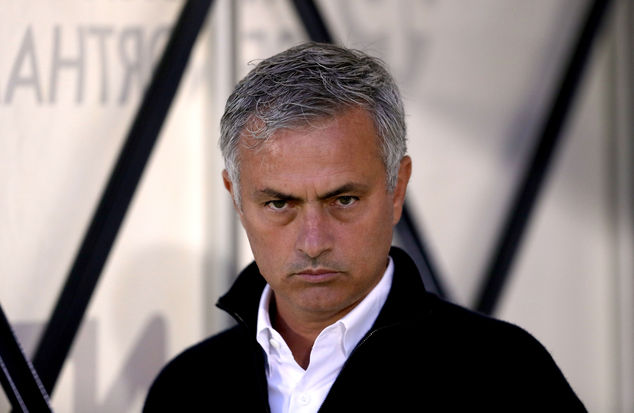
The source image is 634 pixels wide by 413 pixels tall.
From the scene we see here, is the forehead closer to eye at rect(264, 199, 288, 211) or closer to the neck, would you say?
eye at rect(264, 199, 288, 211)

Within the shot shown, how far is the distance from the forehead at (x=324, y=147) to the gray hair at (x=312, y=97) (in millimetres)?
14

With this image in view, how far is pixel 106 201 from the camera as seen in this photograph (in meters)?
2.71

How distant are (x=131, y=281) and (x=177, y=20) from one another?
2.75ft

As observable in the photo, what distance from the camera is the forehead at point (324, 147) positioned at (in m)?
1.60

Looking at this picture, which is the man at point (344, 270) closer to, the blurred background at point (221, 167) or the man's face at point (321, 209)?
the man's face at point (321, 209)

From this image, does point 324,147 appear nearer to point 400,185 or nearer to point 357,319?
point 400,185

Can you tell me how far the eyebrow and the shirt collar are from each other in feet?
0.70

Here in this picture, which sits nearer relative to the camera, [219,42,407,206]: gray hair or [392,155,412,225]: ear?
[219,42,407,206]: gray hair

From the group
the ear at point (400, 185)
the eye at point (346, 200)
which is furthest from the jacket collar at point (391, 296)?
the eye at point (346, 200)

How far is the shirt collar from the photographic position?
168 centimetres

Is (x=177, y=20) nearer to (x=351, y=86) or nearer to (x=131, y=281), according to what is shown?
(x=131, y=281)

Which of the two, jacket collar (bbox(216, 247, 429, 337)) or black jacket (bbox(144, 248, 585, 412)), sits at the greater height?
jacket collar (bbox(216, 247, 429, 337))

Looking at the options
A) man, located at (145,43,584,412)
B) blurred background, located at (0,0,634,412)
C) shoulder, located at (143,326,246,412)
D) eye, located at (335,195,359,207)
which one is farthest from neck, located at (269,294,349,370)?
blurred background, located at (0,0,634,412)

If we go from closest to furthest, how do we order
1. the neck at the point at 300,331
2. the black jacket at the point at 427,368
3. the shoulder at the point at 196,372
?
the black jacket at the point at 427,368 < the neck at the point at 300,331 < the shoulder at the point at 196,372
